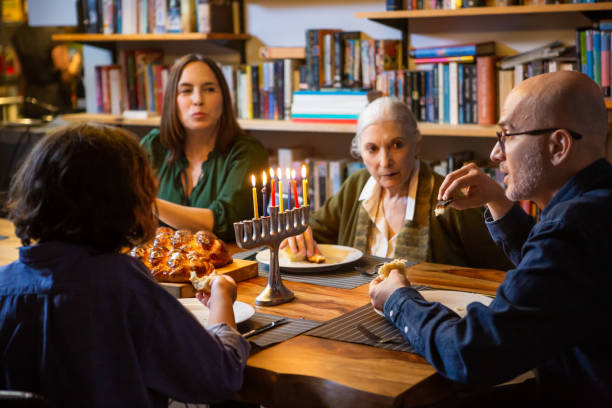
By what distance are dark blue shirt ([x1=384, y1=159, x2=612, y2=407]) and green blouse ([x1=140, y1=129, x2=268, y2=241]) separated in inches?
55.0

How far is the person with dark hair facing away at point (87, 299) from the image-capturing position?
113cm

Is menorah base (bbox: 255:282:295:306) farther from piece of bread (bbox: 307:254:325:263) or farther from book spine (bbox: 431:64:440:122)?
book spine (bbox: 431:64:440:122)

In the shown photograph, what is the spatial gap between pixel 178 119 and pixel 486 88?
1299 mm

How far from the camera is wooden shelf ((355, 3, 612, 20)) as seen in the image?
275 centimetres

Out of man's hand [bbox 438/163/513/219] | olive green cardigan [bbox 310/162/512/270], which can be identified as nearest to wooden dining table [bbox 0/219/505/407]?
man's hand [bbox 438/163/513/219]

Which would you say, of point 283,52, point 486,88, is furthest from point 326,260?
point 283,52

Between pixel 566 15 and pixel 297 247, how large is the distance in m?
1.76

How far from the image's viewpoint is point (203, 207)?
2773mm

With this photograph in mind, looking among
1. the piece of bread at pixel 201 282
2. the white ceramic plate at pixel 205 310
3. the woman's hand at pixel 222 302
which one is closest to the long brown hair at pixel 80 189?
the woman's hand at pixel 222 302

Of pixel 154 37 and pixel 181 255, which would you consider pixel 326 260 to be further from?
pixel 154 37

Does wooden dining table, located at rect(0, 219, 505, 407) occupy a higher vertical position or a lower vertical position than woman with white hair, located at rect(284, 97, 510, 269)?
lower

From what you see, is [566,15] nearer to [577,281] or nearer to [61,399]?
[577,281]

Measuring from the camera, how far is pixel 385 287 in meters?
1.54

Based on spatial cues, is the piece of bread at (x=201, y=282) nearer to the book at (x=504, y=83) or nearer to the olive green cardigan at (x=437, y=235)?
the olive green cardigan at (x=437, y=235)
